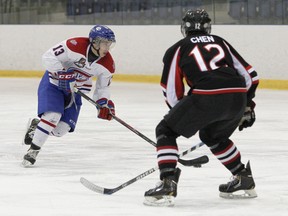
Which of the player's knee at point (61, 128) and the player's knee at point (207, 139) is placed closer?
the player's knee at point (207, 139)

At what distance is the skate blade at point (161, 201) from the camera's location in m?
3.50

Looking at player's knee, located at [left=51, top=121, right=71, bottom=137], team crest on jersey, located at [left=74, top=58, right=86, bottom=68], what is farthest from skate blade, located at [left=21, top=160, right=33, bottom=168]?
team crest on jersey, located at [left=74, top=58, right=86, bottom=68]

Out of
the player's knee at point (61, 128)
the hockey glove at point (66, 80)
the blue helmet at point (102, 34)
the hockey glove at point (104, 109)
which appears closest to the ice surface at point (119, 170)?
the player's knee at point (61, 128)

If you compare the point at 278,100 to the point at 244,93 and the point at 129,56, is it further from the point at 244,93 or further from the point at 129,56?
the point at 244,93

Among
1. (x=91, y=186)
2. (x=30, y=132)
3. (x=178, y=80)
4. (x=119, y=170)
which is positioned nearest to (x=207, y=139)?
(x=178, y=80)

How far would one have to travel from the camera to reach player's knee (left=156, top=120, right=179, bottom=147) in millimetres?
3480

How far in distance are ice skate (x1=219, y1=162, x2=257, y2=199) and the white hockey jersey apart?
4.35ft

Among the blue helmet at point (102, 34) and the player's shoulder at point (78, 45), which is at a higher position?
the blue helmet at point (102, 34)

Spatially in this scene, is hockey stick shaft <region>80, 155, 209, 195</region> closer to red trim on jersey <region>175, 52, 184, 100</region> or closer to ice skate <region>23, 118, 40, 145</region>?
red trim on jersey <region>175, 52, 184, 100</region>

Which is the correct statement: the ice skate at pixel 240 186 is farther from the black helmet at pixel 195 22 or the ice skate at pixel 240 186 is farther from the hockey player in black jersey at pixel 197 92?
the black helmet at pixel 195 22

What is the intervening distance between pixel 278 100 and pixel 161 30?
2.44 meters

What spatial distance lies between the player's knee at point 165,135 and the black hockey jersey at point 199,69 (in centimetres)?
9

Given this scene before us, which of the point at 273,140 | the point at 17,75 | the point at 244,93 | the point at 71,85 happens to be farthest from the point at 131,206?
the point at 17,75

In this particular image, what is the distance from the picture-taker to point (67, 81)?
15.6 ft
